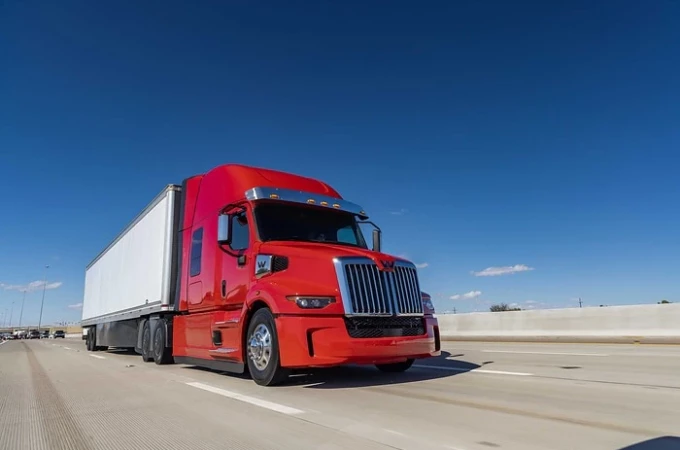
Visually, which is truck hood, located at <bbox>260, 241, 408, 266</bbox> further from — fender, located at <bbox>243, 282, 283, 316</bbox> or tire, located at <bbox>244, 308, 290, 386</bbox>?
tire, located at <bbox>244, 308, 290, 386</bbox>

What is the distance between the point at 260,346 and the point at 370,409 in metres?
2.26

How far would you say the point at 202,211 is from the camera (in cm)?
931

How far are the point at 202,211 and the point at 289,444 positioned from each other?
6516 millimetres

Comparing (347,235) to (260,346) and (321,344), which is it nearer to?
(260,346)

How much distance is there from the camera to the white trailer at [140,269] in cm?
1091

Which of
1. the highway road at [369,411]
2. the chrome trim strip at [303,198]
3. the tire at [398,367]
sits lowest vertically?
the highway road at [369,411]

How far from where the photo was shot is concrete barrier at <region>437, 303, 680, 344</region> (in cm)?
1403

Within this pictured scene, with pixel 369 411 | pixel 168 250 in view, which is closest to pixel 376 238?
pixel 369 411

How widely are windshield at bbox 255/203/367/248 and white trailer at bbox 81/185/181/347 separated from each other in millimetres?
4467

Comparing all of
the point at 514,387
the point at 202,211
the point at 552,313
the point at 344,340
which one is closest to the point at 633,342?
the point at 552,313

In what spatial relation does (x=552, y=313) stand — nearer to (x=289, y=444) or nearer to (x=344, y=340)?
(x=344, y=340)

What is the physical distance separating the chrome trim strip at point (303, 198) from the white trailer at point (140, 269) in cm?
438

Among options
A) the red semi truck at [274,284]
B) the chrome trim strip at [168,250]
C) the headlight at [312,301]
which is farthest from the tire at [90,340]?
the headlight at [312,301]

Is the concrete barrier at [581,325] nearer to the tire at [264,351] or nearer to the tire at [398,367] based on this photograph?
the tire at [398,367]
